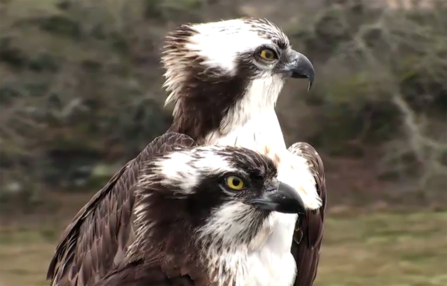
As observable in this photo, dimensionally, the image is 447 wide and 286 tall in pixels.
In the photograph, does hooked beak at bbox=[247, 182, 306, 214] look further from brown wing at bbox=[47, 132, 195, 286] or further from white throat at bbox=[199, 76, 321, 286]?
brown wing at bbox=[47, 132, 195, 286]

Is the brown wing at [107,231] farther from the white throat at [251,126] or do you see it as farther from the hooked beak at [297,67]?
the hooked beak at [297,67]

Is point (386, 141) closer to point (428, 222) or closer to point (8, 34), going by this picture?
point (428, 222)

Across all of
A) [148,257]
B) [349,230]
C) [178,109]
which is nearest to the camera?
[148,257]

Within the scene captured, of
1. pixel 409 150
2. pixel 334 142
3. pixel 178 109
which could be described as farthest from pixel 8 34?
pixel 178 109

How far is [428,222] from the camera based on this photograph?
47.7 feet

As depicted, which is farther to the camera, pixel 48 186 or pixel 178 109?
pixel 48 186

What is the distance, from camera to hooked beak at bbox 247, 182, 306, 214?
4703 millimetres

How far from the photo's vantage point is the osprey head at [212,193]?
180 inches

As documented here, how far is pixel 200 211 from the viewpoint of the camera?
4.59 m

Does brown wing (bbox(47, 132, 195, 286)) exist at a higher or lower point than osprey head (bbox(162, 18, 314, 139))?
lower

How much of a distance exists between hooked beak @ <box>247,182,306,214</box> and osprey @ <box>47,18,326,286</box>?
2.56 feet

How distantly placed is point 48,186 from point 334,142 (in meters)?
5.08

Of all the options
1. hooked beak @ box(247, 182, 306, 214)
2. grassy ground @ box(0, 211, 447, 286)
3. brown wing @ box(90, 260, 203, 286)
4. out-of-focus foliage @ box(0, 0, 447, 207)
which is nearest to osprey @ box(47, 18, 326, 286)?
hooked beak @ box(247, 182, 306, 214)

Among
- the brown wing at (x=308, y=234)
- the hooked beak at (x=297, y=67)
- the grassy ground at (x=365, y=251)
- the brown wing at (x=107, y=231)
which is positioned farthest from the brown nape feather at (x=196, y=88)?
the grassy ground at (x=365, y=251)
